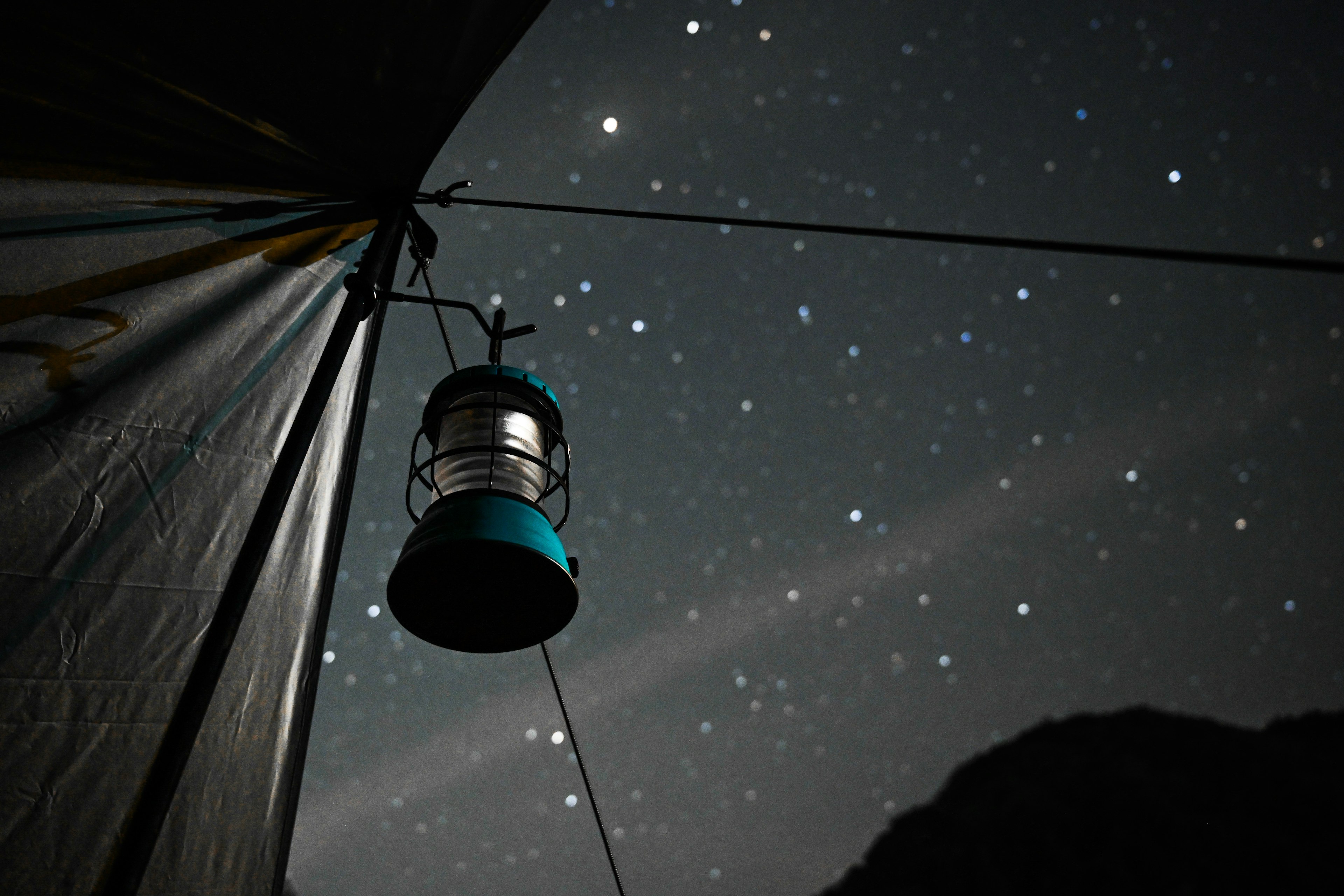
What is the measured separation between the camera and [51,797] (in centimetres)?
120

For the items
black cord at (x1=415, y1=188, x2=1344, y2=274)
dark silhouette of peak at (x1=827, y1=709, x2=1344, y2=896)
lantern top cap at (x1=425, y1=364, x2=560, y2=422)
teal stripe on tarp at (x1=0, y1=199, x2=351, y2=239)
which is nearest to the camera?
black cord at (x1=415, y1=188, x2=1344, y2=274)

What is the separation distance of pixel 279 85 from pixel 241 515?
0.90 metres

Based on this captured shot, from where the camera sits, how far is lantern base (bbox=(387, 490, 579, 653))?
1.25m

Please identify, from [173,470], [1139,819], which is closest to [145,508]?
[173,470]

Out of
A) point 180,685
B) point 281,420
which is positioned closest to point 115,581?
point 180,685

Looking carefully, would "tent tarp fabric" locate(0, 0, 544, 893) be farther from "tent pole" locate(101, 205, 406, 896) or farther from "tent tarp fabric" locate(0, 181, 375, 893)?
"tent pole" locate(101, 205, 406, 896)

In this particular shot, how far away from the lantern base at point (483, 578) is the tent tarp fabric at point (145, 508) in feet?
1.55

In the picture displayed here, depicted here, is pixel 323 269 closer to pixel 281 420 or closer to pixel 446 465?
pixel 281 420

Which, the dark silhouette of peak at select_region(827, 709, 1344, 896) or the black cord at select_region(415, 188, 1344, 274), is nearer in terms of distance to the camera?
the black cord at select_region(415, 188, 1344, 274)

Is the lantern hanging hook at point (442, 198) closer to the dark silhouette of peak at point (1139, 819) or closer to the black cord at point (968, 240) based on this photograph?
the black cord at point (968, 240)

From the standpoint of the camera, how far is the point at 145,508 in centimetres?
138

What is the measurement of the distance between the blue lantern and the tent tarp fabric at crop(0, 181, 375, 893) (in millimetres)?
350

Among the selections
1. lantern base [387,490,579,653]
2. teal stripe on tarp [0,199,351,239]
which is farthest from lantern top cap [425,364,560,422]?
teal stripe on tarp [0,199,351,239]

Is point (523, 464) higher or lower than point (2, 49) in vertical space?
lower
